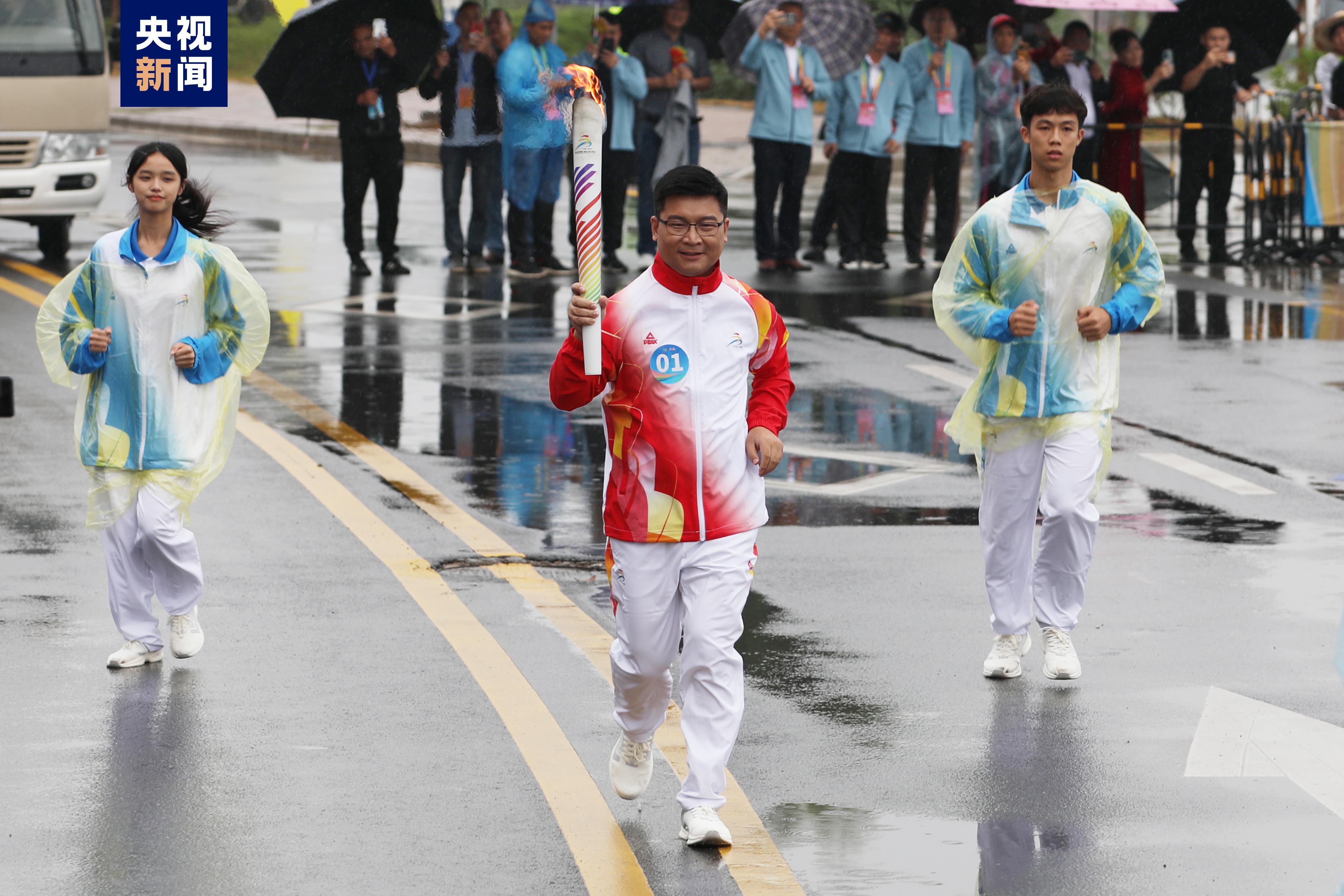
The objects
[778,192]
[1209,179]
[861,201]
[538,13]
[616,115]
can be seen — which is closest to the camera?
[538,13]

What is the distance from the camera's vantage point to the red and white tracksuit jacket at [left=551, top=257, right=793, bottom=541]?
545cm

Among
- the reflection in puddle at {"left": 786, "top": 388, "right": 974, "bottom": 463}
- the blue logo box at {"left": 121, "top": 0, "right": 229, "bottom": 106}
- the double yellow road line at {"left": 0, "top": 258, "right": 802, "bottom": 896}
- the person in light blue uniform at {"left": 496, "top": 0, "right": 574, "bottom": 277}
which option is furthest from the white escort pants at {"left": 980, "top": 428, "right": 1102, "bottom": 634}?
the blue logo box at {"left": 121, "top": 0, "right": 229, "bottom": 106}

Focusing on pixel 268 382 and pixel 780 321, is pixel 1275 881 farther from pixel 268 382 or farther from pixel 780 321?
pixel 268 382

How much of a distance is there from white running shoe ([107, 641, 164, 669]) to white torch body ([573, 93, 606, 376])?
2571mm

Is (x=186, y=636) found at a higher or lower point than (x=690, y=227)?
lower

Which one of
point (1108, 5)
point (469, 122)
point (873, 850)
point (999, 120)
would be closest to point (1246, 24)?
point (1108, 5)

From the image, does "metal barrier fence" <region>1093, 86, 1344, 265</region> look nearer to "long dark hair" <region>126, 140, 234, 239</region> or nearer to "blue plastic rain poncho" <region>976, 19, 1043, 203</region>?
"blue plastic rain poncho" <region>976, 19, 1043, 203</region>

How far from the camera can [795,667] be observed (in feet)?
23.0

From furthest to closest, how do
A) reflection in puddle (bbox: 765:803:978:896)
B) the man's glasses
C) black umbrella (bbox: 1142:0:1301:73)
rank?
black umbrella (bbox: 1142:0:1301:73) → the man's glasses → reflection in puddle (bbox: 765:803:978:896)

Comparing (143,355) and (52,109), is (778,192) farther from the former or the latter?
(143,355)

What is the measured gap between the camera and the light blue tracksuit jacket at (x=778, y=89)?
727 inches

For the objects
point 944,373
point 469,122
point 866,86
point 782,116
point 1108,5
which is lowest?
point 944,373

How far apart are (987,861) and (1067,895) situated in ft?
0.89

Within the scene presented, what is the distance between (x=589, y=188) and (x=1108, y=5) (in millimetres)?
15635
